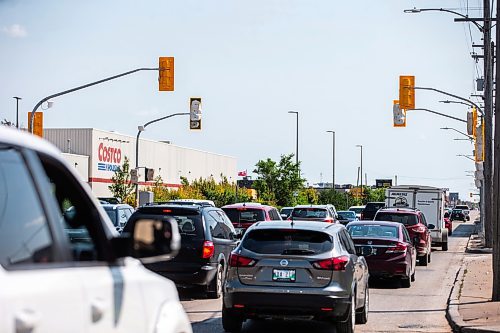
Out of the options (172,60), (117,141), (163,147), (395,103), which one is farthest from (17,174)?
(163,147)

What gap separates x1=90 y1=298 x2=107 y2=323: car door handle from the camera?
14.0 ft

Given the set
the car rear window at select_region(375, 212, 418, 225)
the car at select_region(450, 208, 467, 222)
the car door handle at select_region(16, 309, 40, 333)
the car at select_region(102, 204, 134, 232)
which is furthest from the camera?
the car at select_region(450, 208, 467, 222)

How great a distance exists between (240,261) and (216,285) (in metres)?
5.44

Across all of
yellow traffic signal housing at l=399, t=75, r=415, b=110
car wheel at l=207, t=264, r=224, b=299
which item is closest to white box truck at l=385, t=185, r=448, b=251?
yellow traffic signal housing at l=399, t=75, r=415, b=110

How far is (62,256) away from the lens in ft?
13.9

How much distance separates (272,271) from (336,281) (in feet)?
2.79

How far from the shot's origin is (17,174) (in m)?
4.12

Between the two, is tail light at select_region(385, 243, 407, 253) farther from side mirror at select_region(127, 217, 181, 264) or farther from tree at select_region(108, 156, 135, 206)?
tree at select_region(108, 156, 135, 206)

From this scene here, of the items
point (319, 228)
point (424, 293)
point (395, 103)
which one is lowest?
point (424, 293)

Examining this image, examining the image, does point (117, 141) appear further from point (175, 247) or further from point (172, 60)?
point (175, 247)

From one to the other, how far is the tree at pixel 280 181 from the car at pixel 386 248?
5333cm

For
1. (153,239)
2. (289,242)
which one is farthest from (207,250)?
(153,239)

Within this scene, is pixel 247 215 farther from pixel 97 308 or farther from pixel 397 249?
pixel 97 308

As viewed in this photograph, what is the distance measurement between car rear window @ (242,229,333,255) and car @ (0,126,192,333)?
27.1 feet
